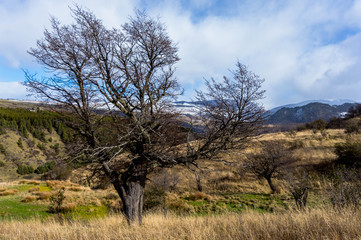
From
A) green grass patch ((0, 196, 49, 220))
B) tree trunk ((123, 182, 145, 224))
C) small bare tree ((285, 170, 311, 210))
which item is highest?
tree trunk ((123, 182, 145, 224))

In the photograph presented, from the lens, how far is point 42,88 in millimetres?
5453

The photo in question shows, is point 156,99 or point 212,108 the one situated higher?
point 156,99

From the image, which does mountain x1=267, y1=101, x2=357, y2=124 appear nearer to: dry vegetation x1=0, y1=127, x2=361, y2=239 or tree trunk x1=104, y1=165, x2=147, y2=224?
dry vegetation x1=0, y1=127, x2=361, y2=239

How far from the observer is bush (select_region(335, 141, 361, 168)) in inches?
800

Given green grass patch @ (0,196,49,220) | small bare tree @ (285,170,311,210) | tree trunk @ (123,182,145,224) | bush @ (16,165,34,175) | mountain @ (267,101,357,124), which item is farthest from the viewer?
mountain @ (267,101,357,124)

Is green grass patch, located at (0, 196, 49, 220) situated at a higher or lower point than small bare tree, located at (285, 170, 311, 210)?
lower

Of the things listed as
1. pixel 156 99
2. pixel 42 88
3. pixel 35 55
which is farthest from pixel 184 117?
pixel 35 55

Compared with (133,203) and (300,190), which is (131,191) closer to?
(133,203)

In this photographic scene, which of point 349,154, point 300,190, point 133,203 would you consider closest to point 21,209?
point 133,203

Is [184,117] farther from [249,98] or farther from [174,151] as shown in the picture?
[249,98]

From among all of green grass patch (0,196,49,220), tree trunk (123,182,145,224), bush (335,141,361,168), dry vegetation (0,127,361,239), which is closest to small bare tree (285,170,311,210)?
dry vegetation (0,127,361,239)

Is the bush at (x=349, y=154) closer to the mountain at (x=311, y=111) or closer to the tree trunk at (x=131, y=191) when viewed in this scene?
the tree trunk at (x=131, y=191)

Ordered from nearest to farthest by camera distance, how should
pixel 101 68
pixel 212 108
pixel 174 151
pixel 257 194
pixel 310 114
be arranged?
pixel 212 108 < pixel 101 68 < pixel 174 151 < pixel 257 194 < pixel 310 114

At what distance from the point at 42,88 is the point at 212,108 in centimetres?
494
